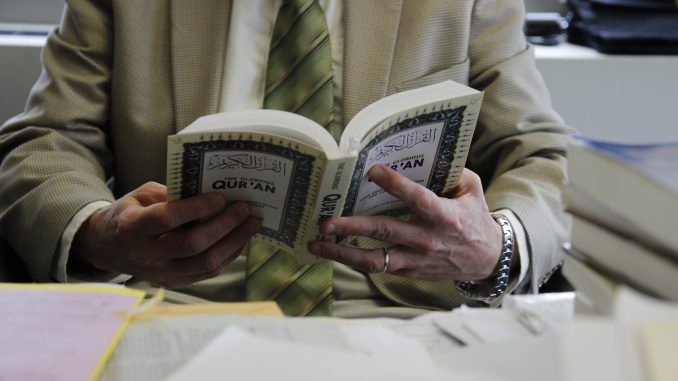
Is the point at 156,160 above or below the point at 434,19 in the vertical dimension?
below

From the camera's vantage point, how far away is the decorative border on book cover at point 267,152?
98 centimetres

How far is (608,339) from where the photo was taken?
1.71ft

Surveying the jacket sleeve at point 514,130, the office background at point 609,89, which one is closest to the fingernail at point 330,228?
the jacket sleeve at point 514,130

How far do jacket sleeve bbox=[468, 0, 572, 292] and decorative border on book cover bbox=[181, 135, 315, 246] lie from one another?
384mm

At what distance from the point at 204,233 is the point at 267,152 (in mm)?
169

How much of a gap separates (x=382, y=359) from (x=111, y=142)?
3.06 feet

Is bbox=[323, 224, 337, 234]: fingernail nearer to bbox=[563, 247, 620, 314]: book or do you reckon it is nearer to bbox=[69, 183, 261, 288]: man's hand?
bbox=[69, 183, 261, 288]: man's hand

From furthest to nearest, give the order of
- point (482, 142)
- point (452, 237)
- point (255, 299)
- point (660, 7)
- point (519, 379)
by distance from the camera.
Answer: point (660, 7) → point (482, 142) → point (255, 299) → point (452, 237) → point (519, 379)

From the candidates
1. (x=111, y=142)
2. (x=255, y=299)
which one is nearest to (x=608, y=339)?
(x=255, y=299)

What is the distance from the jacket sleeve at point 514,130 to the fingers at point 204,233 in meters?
0.44

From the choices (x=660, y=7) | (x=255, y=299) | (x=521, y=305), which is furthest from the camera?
(x=660, y=7)


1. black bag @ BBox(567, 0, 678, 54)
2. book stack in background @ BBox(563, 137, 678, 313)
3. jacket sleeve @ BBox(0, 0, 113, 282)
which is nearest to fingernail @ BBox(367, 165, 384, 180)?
book stack in background @ BBox(563, 137, 678, 313)

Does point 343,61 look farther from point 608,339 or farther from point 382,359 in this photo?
point 608,339

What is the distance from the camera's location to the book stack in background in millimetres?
603
